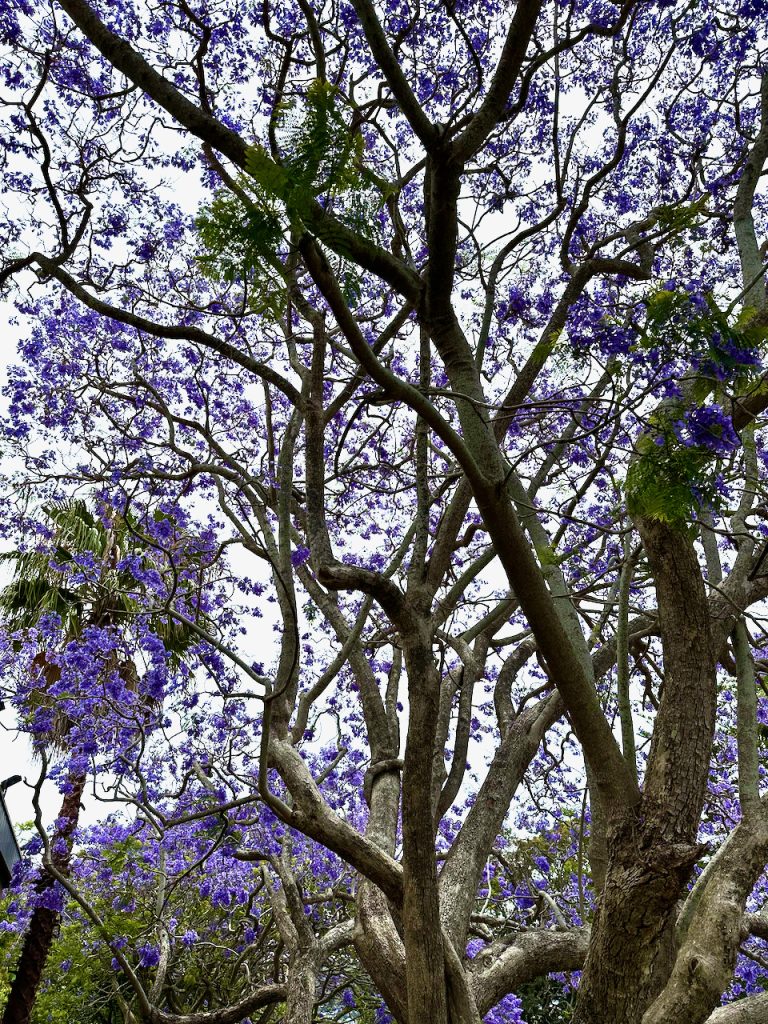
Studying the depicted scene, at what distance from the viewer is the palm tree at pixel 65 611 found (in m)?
5.50

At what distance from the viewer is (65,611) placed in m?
7.71

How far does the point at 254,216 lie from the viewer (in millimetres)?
2324

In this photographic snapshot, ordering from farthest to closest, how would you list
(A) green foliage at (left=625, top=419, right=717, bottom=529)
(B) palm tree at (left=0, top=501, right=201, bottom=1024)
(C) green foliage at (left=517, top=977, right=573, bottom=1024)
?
(C) green foliage at (left=517, top=977, right=573, bottom=1024) → (B) palm tree at (left=0, top=501, right=201, bottom=1024) → (A) green foliage at (left=625, top=419, right=717, bottom=529)

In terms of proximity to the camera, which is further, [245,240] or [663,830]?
[663,830]

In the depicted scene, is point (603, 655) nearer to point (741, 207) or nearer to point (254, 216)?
point (741, 207)

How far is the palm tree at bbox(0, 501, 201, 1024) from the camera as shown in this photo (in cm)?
550

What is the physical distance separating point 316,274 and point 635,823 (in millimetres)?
2286

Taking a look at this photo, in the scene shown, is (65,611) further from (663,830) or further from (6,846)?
(663,830)

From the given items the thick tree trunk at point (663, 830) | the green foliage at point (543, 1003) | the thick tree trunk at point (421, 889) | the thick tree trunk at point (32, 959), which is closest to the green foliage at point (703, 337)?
the thick tree trunk at point (663, 830)

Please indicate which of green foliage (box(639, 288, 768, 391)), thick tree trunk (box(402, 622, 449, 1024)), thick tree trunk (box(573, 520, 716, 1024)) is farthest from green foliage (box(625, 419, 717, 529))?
thick tree trunk (box(402, 622, 449, 1024))

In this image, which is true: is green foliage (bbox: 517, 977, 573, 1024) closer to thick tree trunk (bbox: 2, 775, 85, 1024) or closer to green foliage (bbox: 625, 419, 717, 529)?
thick tree trunk (bbox: 2, 775, 85, 1024)

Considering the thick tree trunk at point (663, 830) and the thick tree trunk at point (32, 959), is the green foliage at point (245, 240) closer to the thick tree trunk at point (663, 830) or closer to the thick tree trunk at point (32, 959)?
the thick tree trunk at point (663, 830)

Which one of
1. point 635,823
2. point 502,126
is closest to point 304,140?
point 635,823

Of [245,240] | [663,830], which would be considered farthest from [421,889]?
[245,240]
